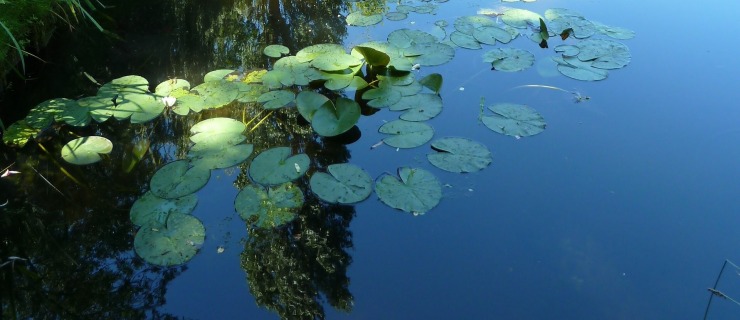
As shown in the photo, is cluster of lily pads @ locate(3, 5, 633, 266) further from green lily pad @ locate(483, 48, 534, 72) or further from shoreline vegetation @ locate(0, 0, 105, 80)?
shoreline vegetation @ locate(0, 0, 105, 80)

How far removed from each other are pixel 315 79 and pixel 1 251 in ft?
5.04

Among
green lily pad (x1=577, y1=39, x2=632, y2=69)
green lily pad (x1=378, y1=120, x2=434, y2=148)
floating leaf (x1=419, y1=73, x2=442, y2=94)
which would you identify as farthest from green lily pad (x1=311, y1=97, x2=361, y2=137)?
green lily pad (x1=577, y1=39, x2=632, y2=69)

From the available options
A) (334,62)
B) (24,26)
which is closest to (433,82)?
(334,62)

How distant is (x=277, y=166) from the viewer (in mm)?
2365

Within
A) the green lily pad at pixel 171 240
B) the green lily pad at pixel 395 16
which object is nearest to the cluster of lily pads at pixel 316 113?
the green lily pad at pixel 171 240

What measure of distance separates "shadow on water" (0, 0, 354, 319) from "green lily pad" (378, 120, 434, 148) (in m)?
0.22

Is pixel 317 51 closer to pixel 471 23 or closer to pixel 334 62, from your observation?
pixel 334 62

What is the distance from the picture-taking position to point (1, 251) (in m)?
2.09

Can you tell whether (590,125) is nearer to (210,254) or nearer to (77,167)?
(210,254)

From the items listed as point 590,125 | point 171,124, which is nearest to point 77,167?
point 171,124

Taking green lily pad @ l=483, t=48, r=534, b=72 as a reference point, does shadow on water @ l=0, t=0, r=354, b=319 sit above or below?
below

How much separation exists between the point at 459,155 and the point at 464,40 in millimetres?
1130

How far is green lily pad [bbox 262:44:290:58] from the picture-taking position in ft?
10.4

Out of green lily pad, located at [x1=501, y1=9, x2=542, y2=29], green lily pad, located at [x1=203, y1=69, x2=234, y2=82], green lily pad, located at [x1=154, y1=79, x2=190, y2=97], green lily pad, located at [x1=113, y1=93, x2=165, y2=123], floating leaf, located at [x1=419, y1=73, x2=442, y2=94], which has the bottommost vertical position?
green lily pad, located at [x1=113, y1=93, x2=165, y2=123]
